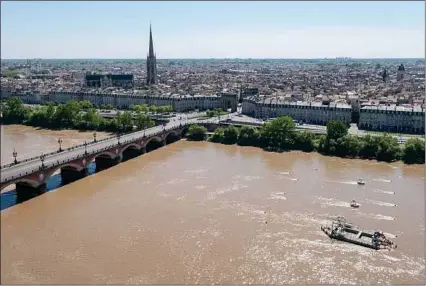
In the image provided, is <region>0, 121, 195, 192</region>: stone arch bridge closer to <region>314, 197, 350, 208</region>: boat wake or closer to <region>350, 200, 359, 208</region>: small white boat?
<region>314, 197, 350, 208</region>: boat wake

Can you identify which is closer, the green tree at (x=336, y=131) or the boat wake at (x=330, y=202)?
the boat wake at (x=330, y=202)

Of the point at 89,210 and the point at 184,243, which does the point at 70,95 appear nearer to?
the point at 89,210

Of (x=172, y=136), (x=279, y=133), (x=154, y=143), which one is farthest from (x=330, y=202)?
(x=172, y=136)

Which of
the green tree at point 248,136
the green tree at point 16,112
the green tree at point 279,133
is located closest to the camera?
the green tree at point 279,133

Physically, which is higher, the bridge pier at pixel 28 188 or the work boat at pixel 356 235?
the bridge pier at pixel 28 188

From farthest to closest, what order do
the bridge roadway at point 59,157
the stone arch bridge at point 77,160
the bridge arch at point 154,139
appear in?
the bridge arch at point 154,139 → the stone arch bridge at point 77,160 → the bridge roadway at point 59,157

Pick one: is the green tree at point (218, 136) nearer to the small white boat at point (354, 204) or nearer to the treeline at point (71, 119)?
the treeline at point (71, 119)

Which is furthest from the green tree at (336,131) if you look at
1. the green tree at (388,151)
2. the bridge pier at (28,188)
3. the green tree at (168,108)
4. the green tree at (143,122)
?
the green tree at (168,108)

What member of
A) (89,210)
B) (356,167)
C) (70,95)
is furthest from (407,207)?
(70,95)
